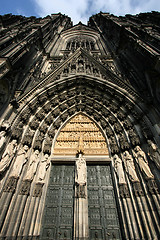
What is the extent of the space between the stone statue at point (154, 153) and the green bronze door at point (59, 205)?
126 inches

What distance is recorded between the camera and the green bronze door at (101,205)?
13.7 ft

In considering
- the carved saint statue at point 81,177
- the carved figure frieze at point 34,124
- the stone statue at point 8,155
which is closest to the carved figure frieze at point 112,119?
the carved saint statue at point 81,177

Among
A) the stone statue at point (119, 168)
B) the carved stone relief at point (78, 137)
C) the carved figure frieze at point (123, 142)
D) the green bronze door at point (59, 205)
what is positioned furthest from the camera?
the carved stone relief at point (78, 137)

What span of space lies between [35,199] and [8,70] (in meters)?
4.85

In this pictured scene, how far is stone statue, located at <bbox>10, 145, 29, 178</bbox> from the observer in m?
4.39

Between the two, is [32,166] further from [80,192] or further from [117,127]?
[117,127]

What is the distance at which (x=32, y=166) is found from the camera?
16.1 ft

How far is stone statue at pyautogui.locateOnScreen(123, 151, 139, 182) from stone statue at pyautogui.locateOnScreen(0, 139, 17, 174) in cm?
424

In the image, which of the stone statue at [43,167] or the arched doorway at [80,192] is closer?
the arched doorway at [80,192]

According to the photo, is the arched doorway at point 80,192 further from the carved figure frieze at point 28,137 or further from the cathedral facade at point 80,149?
the carved figure frieze at point 28,137

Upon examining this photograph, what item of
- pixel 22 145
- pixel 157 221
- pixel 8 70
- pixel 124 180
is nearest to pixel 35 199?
pixel 22 145

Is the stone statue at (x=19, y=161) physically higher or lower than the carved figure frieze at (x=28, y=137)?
lower

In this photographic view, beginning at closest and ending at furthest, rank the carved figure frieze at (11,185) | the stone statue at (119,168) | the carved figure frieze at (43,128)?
1. the carved figure frieze at (11,185)
2. the stone statue at (119,168)
3. the carved figure frieze at (43,128)

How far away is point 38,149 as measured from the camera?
5.51 m
